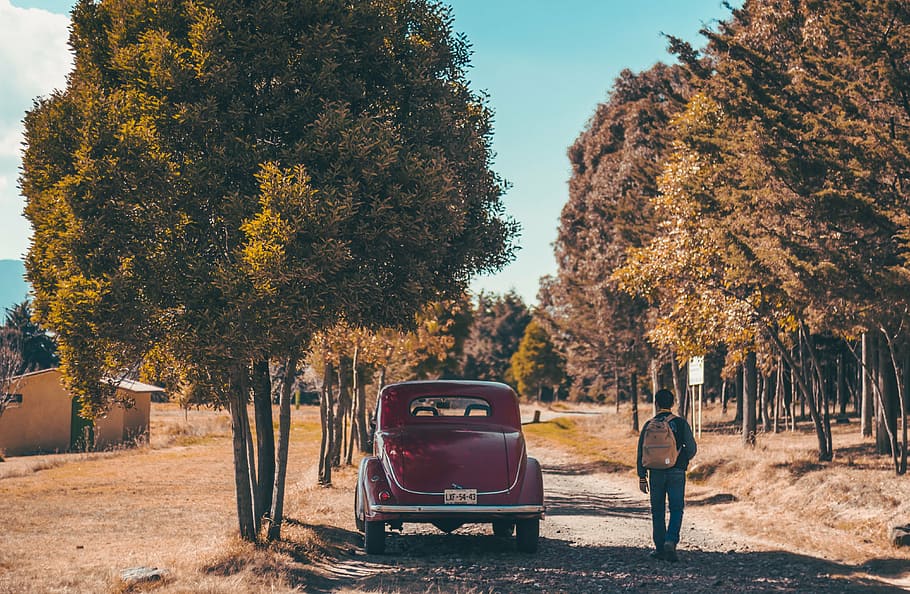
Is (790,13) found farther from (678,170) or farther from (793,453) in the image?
(793,453)

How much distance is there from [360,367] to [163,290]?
20.0 m

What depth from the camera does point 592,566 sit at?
1141cm

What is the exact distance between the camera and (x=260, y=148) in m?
11.9

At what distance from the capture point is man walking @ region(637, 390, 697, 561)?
11406mm

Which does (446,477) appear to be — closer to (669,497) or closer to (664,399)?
(669,497)

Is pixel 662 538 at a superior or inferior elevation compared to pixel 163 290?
inferior

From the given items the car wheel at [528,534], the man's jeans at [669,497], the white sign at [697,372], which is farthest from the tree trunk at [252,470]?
the white sign at [697,372]

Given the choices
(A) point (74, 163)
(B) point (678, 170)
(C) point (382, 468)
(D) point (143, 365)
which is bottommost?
(C) point (382, 468)

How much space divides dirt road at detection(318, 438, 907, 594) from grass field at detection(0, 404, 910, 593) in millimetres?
599

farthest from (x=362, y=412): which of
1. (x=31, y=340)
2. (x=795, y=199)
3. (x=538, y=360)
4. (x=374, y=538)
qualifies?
(x=538, y=360)

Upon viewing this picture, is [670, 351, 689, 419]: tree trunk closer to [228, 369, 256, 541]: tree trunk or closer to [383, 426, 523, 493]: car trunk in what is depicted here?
[383, 426, 523, 493]: car trunk

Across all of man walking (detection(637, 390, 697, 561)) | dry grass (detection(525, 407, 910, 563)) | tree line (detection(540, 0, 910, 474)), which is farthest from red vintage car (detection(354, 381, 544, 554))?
tree line (detection(540, 0, 910, 474))

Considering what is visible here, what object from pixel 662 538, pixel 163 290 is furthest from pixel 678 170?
pixel 163 290

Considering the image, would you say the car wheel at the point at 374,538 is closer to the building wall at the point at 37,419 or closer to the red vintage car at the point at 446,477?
the red vintage car at the point at 446,477
